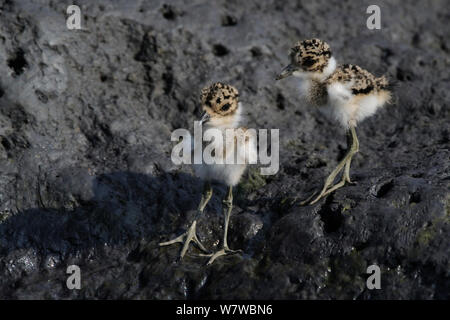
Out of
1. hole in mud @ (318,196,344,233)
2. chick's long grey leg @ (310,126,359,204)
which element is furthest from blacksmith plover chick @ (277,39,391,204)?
hole in mud @ (318,196,344,233)

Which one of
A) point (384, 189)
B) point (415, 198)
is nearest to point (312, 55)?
point (384, 189)

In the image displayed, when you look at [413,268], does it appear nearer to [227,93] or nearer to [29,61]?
[227,93]

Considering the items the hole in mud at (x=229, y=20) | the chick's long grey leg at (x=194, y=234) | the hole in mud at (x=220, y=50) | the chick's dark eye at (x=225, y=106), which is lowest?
the chick's long grey leg at (x=194, y=234)

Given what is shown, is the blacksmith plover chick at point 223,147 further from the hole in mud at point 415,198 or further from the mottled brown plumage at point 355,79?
the hole in mud at point 415,198

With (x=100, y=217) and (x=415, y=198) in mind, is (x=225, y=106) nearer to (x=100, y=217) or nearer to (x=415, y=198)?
(x=100, y=217)

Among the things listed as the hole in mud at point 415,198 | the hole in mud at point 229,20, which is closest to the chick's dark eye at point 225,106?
the hole in mud at point 415,198

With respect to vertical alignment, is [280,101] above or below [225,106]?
above

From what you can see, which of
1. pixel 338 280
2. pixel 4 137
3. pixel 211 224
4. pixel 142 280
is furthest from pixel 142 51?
pixel 338 280
